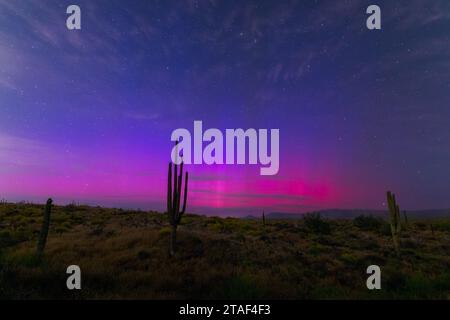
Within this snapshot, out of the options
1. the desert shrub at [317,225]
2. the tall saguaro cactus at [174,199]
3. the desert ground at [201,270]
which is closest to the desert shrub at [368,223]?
the desert shrub at [317,225]

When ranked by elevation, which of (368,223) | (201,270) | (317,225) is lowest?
(368,223)

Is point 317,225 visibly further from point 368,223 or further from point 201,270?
point 201,270

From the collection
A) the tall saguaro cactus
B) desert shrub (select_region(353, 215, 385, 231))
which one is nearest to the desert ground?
the tall saguaro cactus

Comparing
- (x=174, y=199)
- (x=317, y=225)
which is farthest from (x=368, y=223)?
(x=174, y=199)

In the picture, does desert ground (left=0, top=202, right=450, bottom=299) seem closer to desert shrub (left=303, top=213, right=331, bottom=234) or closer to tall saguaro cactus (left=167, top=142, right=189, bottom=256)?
tall saguaro cactus (left=167, top=142, right=189, bottom=256)

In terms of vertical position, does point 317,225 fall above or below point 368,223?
above

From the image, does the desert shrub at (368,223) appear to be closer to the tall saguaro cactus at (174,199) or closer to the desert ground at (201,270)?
the desert ground at (201,270)

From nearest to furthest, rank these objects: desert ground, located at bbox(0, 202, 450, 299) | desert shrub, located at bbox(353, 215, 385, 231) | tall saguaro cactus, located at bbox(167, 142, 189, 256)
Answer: desert ground, located at bbox(0, 202, 450, 299) → tall saguaro cactus, located at bbox(167, 142, 189, 256) → desert shrub, located at bbox(353, 215, 385, 231)

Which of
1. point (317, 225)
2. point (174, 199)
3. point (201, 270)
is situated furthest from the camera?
point (317, 225)

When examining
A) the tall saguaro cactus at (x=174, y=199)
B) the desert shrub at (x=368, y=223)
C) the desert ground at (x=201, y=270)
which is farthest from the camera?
the desert shrub at (x=368, y=223)

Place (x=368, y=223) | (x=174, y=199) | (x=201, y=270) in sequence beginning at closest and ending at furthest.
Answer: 1. (x=201, y=270)
2. (x=174, y=199)
3. (x=368, y=223)
